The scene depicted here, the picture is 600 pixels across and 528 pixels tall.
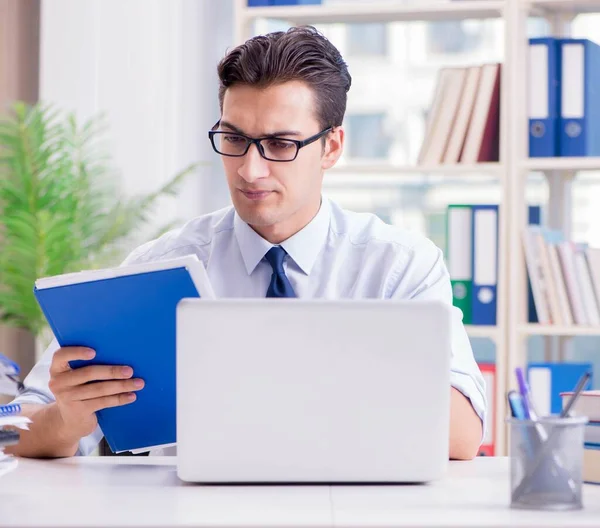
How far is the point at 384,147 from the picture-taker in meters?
3.68

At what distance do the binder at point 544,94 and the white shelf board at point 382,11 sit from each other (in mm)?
182

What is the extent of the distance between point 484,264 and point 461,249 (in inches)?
3.2

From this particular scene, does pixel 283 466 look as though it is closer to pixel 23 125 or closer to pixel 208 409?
pixel 208 409

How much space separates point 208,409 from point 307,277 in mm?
757

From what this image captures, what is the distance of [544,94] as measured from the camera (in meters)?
2.89

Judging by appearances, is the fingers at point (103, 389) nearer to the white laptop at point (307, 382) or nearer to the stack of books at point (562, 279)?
the white laptop at point (307, 382)

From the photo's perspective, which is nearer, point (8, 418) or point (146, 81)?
point (8, 418)

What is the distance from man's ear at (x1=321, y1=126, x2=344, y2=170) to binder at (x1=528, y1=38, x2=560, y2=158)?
111cm

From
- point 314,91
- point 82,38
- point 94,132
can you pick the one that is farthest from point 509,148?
point 82,38

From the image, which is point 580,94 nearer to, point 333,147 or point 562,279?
point 562,279

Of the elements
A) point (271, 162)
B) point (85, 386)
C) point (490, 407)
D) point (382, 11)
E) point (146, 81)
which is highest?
point (382, 11)

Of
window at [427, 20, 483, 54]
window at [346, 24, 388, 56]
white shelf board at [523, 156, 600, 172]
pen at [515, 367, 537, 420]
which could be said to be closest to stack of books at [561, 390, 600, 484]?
pen at [515, 367, 537, 420]

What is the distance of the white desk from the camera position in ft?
3.33

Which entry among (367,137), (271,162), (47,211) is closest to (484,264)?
(367,137)
